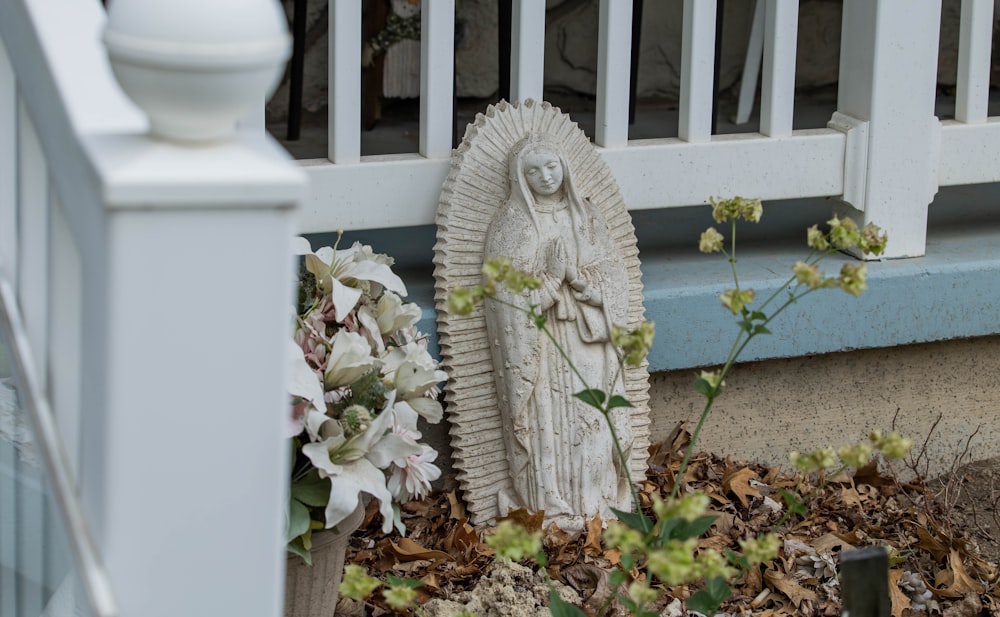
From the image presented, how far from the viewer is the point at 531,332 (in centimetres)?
279

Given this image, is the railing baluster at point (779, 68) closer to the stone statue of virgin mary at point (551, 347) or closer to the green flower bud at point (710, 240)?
the stone statue of virgin mary at point (551, 347)

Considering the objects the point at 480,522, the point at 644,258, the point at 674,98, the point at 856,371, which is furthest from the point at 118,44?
the point at 674,98

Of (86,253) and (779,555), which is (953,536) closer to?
(779,555)

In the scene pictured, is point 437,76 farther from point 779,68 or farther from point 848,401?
point 848,401

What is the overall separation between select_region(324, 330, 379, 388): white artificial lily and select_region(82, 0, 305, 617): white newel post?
1198 mm

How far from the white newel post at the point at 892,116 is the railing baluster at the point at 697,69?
402mm

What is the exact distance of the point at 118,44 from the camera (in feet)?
3.36

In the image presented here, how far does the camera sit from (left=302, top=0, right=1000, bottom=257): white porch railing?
9.50 feet

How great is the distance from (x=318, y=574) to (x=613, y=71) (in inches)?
54.5

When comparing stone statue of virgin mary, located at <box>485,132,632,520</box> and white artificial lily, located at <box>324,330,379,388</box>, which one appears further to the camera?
stone statue of virgin mary, located at <box>485,132,632,520</box>

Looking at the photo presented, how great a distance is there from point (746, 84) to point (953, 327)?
1.56 m

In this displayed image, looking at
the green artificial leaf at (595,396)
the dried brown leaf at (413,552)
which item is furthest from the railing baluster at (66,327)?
the dried brown leaf at (413,552)

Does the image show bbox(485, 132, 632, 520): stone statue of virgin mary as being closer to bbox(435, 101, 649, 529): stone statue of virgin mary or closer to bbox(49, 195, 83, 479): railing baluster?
bbox(435, 101, 649, 529): stone statue of virgin mary

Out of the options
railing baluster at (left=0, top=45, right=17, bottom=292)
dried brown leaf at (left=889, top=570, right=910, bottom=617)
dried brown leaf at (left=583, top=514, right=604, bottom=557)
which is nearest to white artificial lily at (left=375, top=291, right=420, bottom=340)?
dried brown leaf at (left=583, top=514, right=604, bottom=557)
